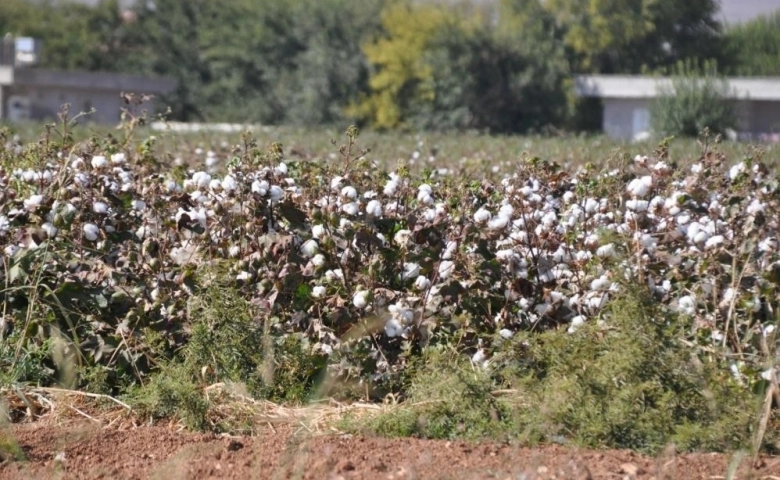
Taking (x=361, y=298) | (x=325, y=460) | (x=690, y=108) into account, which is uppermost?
(x=361, y=298)

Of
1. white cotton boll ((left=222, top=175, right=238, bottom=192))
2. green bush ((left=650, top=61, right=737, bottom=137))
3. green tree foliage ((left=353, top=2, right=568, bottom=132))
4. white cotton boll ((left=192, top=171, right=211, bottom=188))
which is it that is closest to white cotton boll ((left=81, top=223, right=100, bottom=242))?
white cotton boll ((left=192, top=171, right=211, bottom=188))

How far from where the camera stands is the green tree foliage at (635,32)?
61.6 m

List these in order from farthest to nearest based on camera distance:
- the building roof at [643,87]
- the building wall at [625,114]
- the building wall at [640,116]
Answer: the building wall at [625,114], the building wall at [640,116], the building roof at [643,87]

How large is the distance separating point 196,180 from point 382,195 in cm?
86

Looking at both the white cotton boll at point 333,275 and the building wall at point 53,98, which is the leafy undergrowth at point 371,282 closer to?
the white cotton boll at point 333,275

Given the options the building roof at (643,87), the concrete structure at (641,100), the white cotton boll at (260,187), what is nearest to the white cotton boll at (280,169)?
the white cotton boll at (260,187)

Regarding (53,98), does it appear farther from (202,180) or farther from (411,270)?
(411,270)

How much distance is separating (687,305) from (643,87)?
41911 millimetres

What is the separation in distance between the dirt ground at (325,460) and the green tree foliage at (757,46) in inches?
2604

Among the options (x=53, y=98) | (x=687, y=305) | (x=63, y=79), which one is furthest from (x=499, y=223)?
(x=53, y=98)

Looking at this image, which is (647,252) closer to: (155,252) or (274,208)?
(274,208)

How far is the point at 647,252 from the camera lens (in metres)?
5.33

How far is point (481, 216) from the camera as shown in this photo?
5.52m

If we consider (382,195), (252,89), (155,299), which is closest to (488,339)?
(382,195)
